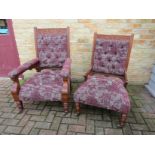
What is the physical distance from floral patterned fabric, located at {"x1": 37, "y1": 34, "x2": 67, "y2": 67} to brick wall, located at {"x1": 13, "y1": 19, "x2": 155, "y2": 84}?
0.41 meters

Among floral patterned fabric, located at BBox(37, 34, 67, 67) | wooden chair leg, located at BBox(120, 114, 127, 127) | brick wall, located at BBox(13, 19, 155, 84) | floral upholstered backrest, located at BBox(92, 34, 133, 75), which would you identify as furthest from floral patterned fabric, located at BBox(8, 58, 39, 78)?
wooden chair leg, located at BBox(120, 114, 127, 127)

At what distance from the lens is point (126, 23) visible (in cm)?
238

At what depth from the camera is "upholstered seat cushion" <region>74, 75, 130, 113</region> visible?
1.61 meters

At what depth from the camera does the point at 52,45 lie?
225cm

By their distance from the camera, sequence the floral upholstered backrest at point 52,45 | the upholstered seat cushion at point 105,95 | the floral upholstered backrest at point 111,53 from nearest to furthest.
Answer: the upholstered seat cushion at point 105,95
the floral upholstered backrest at point 111,53
the floral upholstered backrest at point 52,45

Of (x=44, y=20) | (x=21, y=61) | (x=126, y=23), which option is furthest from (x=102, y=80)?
(x=21, y=61)

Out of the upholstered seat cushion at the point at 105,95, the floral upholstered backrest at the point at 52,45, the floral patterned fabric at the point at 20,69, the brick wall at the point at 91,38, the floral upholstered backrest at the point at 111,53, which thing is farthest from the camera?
the brick wall at the point at 91,38

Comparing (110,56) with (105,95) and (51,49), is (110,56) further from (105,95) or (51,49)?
(51,49)

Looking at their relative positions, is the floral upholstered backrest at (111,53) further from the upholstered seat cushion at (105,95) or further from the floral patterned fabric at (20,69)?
the floral patterned fabric at (20,69)

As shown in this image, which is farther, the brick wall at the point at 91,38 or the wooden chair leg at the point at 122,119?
the brick wall at the point at 91,38

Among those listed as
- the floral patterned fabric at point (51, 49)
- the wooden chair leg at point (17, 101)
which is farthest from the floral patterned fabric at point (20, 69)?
the wooden chair leg at point (17, 101)

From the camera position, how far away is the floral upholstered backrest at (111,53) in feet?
6.73

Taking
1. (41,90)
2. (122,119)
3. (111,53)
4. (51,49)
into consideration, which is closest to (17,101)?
(41,90)
